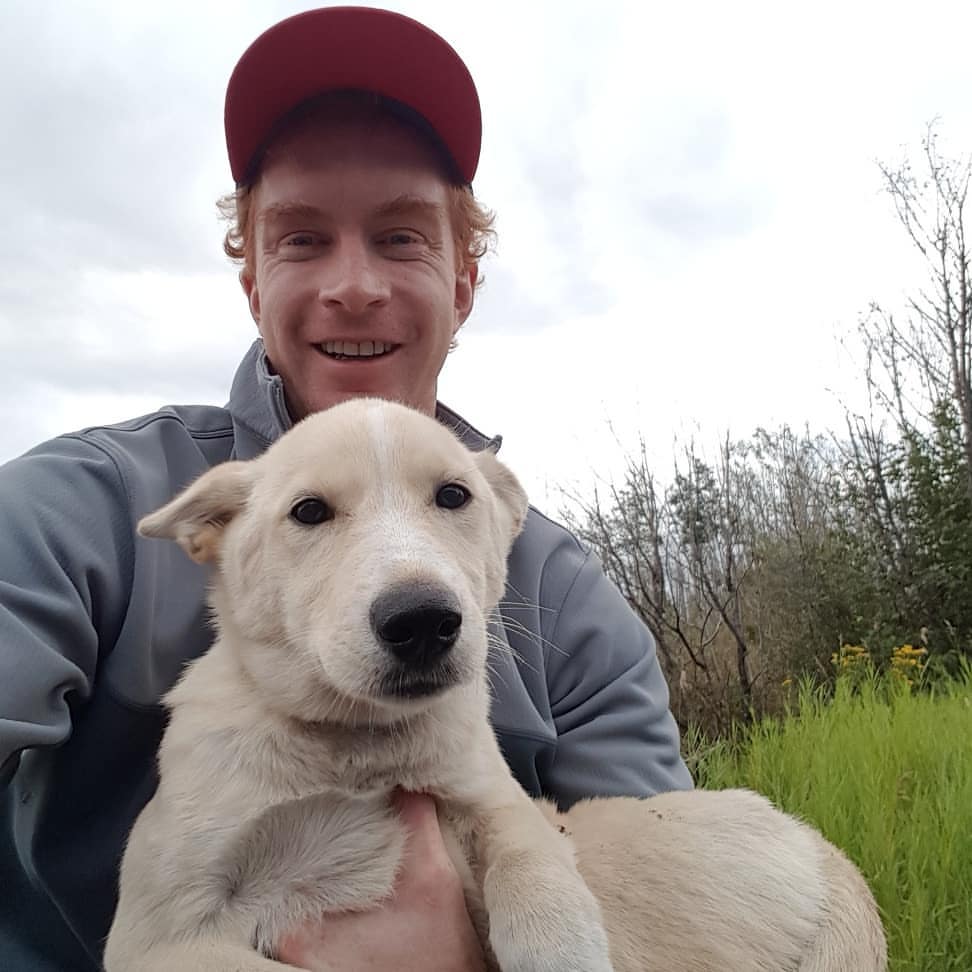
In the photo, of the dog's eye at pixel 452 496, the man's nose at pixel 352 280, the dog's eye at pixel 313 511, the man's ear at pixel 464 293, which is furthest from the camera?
the man's ear at pixel 464 293

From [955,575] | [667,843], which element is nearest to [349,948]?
[667,843]

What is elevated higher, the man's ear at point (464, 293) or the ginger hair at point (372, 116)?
the ginger hair at point (372, 116)

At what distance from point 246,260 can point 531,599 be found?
1.79 metres

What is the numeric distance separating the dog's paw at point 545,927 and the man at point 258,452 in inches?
7.3

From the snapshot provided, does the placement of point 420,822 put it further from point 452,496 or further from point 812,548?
point 812,548

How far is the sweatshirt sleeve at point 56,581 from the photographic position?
1675 millimetres

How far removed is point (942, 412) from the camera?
1003 cm

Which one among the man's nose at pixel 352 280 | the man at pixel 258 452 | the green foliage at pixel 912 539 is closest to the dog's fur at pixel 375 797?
the man at pixel 258 452

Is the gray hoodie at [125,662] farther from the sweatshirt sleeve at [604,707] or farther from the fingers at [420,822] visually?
the fingers at [420,822]

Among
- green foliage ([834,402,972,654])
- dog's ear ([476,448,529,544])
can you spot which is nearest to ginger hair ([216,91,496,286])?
dog's ear ([476,448,529,544])

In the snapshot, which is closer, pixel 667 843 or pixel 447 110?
pixel 667 843

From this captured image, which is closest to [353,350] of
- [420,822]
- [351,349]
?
[351,349]

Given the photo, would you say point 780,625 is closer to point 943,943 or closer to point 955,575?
point 955,575

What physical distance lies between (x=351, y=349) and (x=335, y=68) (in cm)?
94
